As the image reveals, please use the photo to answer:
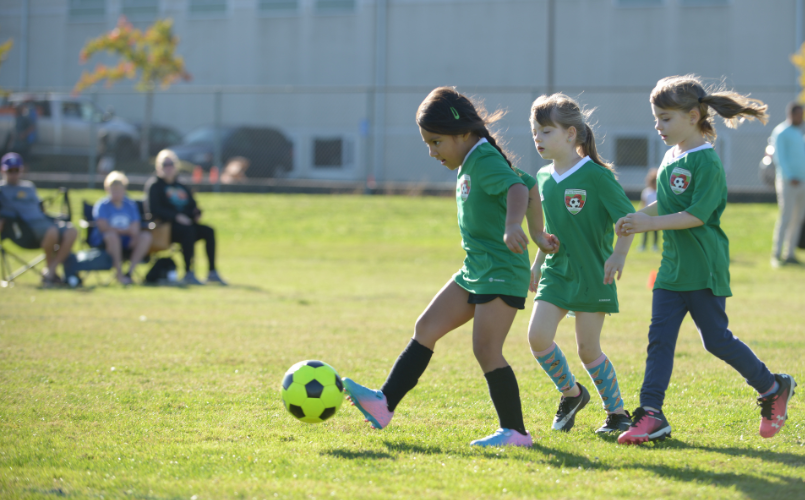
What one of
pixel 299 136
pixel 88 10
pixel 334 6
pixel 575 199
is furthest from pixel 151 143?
pixel 575 199

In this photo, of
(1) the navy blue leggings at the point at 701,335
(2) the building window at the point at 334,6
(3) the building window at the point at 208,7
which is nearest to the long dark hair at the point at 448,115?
(1) the navy blue leggings at the point at 701,335

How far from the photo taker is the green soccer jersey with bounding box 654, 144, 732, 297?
3.85 metres

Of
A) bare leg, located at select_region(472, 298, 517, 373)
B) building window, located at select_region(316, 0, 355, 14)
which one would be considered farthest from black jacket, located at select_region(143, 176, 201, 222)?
building window, located at select_region(316, 0, 355, 14)

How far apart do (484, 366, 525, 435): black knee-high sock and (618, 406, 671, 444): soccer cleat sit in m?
0.50

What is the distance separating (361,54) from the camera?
88.2 ft

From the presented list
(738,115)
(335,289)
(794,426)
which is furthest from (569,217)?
(335,289)

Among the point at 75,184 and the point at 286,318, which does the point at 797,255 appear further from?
the point at 75,184

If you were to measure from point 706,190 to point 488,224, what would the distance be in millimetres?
1049

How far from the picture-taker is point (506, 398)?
378cm

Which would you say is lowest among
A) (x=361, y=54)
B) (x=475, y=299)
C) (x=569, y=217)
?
(x=475, y=299)

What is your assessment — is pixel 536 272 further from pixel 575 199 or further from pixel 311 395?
pixel 311 395

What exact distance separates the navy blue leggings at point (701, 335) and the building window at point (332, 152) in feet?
70.1

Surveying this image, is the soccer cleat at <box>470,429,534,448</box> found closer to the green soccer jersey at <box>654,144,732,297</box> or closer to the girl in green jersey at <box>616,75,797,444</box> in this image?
the girl in green jersey at <box>616,75,797,444</box>

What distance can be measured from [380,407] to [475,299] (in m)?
0.73
